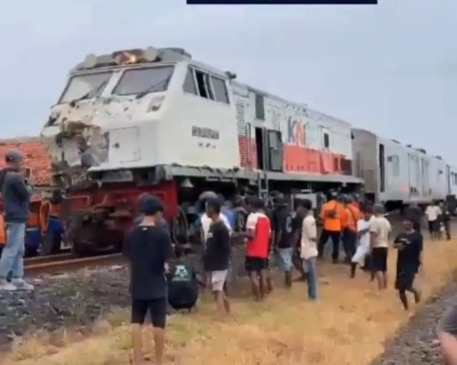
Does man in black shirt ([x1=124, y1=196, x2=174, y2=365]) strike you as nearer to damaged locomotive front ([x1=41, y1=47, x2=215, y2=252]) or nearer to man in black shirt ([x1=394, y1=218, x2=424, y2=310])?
man in black shirt ([x1=394, y1=218, x2=424, y2=310])

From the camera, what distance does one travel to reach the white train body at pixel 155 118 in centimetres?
1398

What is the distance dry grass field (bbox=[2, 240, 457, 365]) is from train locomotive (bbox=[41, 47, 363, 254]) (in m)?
2.71

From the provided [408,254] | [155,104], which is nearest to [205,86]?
[155,104]

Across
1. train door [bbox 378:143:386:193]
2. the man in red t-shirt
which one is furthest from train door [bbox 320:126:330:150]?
the man in red t-shirt

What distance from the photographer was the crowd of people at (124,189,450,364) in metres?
7.59

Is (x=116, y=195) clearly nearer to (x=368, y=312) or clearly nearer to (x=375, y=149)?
(x=368, y=312)

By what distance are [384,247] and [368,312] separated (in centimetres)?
209

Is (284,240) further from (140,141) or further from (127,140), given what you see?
(127,140)

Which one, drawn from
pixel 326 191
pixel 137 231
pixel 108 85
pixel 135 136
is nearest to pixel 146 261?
pixel 137 231

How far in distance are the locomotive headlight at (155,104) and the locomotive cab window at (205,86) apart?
2.12 feet

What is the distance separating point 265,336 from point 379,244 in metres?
4.94

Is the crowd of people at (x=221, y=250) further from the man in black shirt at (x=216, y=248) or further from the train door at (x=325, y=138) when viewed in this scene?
the train door at (x=325, y=138)

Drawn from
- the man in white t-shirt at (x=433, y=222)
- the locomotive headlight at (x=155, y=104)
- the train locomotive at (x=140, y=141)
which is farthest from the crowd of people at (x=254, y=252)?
the man in white t-shirt at (x=433, y=222)

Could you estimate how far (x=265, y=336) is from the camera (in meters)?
9.68
